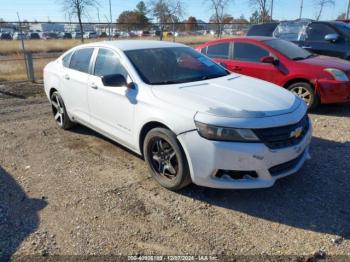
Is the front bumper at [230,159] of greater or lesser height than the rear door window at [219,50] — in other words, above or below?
below

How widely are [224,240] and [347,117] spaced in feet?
15.2

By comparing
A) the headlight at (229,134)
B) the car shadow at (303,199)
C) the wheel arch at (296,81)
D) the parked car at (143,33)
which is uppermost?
the parked car at (143,33)

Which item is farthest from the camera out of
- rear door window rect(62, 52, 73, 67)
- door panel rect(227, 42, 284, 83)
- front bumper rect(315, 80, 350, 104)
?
door panel rect(227, 42, 284, 83)

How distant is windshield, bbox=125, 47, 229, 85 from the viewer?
419 cm

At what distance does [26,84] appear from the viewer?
34.1 feet

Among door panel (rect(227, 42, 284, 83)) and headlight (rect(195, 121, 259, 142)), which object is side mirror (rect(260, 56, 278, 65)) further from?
headlight (rect(195, 121, 259, 142))

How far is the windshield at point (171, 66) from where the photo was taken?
165 inches

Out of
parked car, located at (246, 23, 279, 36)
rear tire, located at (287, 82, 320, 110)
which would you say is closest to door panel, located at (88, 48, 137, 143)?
rear tire, located at (287, 82, 320, 110)

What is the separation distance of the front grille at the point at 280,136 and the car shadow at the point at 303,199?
24.7 inches

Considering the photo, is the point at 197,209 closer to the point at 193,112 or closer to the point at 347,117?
the point at 193,112

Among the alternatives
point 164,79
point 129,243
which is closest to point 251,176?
point 129,243

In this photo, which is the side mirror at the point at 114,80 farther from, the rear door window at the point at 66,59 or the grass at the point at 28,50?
the grass at the point at 28,50

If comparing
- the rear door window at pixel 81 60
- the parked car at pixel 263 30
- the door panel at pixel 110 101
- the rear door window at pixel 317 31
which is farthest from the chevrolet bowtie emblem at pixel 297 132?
the parked car at pixel 263 30

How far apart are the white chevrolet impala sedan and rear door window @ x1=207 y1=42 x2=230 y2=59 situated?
2.95 meters
